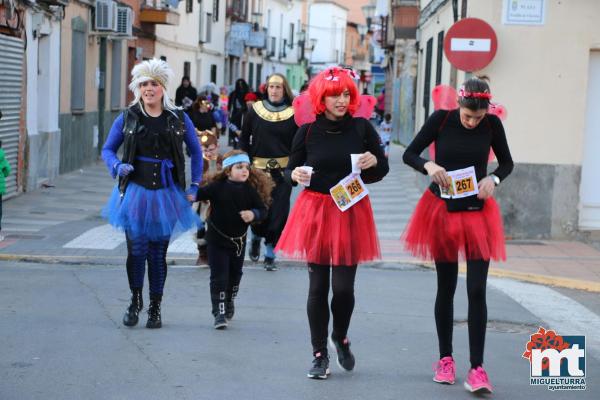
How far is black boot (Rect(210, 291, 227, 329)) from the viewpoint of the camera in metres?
7.75

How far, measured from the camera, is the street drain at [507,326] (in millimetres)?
8320

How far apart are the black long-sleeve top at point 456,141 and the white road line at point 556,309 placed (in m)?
2.10

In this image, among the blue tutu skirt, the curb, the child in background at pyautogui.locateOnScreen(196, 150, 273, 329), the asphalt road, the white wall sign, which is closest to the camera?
the asphalt road

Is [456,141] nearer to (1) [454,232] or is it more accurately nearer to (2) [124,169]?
(1) [454,232]

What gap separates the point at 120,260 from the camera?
444 inches

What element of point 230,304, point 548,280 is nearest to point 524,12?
point 548,280

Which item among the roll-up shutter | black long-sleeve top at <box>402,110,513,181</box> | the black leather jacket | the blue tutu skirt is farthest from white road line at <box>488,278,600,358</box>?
the roll-up shutter

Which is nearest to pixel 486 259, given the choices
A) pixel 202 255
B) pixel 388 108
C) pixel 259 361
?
pixel 259 361

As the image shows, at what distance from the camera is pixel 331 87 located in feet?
20.3

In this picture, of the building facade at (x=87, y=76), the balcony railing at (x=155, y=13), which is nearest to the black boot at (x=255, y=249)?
the building facade at (x=87, y=76)

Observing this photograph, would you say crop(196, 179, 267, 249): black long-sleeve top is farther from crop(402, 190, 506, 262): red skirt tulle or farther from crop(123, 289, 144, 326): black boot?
crop(402, 190, 506, 262): red skirt tulle

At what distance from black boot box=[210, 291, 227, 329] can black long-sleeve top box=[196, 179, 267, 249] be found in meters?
0.38

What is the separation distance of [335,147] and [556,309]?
406 cm

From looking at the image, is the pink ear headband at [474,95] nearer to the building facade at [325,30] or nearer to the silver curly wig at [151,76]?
the silver curly wig at [151,76]
